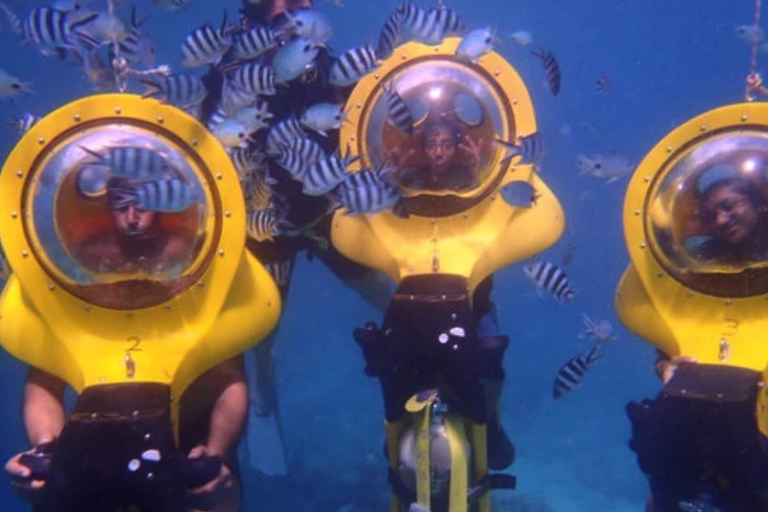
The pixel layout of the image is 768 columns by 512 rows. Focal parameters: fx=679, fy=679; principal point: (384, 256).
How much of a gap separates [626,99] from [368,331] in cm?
4918

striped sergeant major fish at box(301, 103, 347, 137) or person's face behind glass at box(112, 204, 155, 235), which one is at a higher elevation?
striped sergeant major fish at box(301, 103, 347, 137)

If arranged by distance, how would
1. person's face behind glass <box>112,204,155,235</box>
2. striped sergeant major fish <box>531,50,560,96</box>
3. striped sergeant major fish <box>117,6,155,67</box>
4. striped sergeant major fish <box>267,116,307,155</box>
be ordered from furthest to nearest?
striped sergeant major fish <box>531,50,560,96</box>, striped sergeant major fish <box>117,6,155,67</box>, striped sergeant major fish <box>267,116,307,155</box>, person's face behind glass <box>112,204,155,235</box>

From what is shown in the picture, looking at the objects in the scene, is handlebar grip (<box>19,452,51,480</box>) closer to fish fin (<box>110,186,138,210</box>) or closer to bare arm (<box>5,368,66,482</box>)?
bare arm (<box>5,368,66,482</box>)

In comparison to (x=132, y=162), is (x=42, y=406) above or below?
below

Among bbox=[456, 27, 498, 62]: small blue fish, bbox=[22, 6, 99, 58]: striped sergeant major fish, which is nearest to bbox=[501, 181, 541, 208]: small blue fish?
bbox=[456, 27, 498, 62]: small blue fish

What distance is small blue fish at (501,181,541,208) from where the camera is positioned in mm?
4328

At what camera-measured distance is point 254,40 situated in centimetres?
456

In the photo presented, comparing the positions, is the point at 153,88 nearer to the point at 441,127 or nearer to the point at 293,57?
the point at 293,57

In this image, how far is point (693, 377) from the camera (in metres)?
3.38

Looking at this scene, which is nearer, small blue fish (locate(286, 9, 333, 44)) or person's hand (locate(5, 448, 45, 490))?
person's hand (locate(5, 448, 45, 490))

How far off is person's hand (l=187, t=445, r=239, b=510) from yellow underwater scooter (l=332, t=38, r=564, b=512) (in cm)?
98

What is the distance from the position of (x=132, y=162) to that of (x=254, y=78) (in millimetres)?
1471

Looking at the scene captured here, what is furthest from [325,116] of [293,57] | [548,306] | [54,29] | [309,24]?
[548,306]

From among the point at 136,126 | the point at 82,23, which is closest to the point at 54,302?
the point at 136,126
